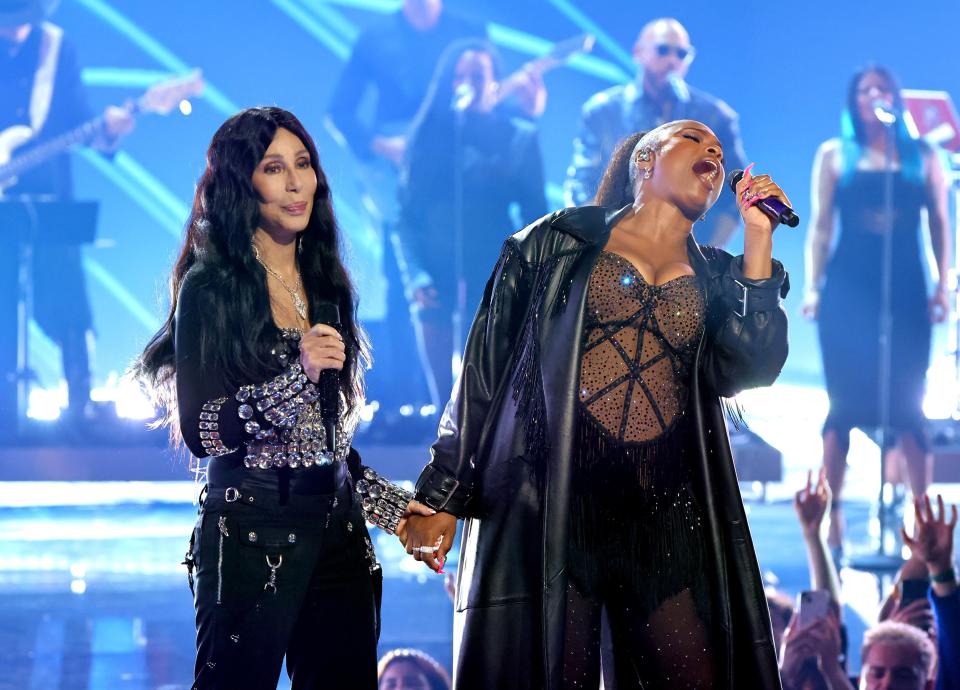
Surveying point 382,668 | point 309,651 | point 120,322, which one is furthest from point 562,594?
point 120,322

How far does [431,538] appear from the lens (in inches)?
84.6

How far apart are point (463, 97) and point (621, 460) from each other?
405 centimetres

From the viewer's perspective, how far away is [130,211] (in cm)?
589

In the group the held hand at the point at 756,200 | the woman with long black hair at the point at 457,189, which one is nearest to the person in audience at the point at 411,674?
the held hand at the point at 756,200

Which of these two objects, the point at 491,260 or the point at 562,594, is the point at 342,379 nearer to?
the point at 562,594

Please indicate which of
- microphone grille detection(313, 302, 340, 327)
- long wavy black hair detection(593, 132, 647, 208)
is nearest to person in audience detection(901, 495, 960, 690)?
long wavy black hair detection(593, 132, 647, 208)

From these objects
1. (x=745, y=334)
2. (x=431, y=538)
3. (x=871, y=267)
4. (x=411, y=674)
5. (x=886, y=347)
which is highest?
(x=871, y=267)

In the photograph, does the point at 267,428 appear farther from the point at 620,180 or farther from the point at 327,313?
the point at 620,180

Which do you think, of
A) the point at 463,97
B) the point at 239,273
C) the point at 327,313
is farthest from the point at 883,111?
the point at 239,273

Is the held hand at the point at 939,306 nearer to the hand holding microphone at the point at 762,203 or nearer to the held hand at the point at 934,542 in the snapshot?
the held hand at the point at 934,542

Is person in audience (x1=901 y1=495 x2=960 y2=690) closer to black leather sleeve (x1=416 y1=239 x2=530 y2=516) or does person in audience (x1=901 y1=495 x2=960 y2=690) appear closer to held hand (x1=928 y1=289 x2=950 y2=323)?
black leather sleeve (x1=416 y1=239 x2=530 y2=516)

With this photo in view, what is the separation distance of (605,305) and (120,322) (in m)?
4.25

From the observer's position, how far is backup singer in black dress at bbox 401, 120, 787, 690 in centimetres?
206

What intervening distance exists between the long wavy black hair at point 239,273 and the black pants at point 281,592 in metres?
0.24
